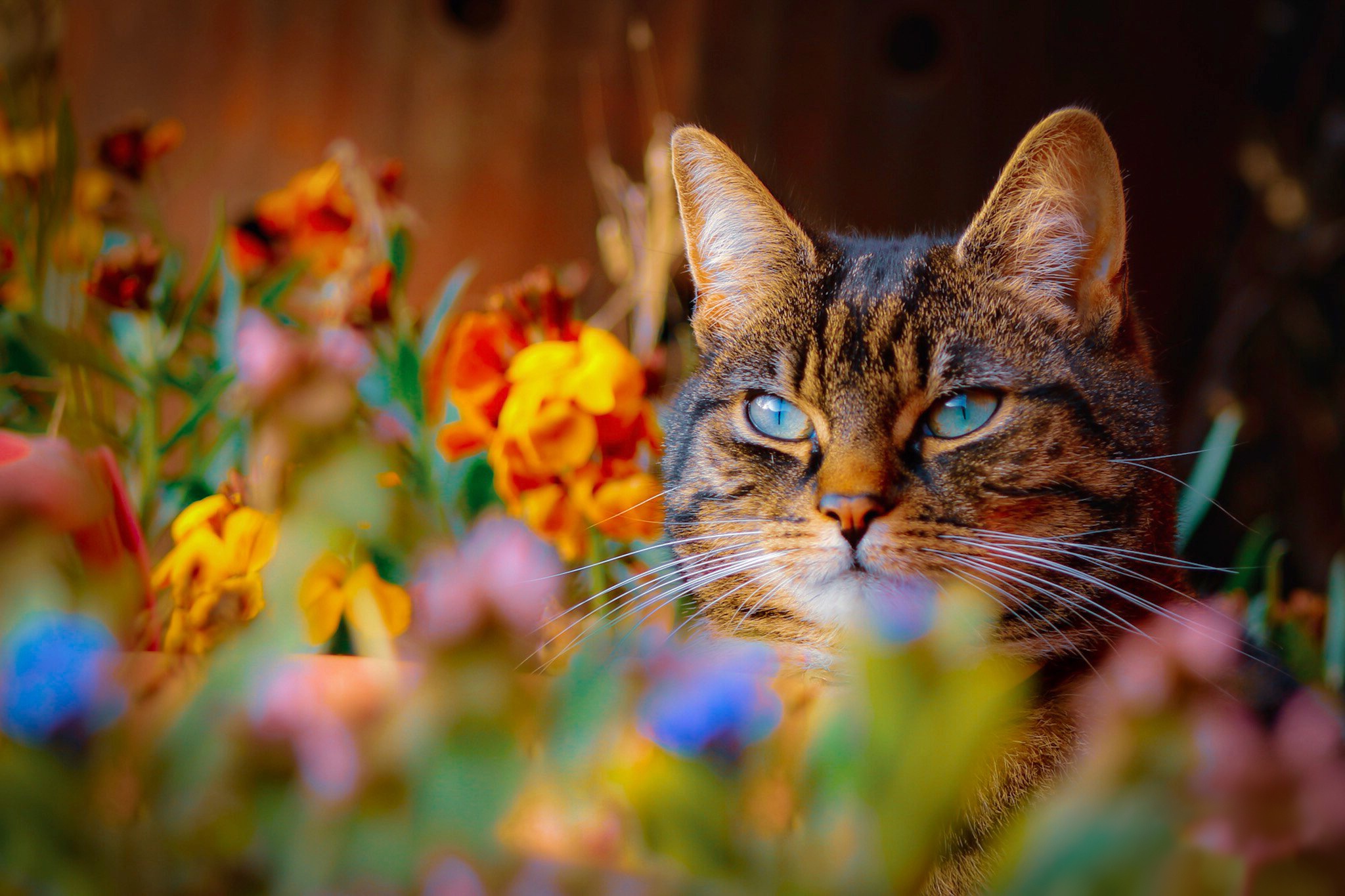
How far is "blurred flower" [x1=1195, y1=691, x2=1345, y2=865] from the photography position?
0.44 ft

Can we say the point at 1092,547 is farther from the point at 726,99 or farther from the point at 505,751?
the point at 726,99

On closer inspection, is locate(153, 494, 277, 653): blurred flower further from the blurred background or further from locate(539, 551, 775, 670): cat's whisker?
the blurred background

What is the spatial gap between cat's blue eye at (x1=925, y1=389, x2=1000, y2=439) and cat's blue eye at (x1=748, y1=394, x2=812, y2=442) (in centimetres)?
10

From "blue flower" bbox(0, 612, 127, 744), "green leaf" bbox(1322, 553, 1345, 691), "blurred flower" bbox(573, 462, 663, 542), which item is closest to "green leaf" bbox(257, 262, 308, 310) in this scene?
"blurred flower" bbox(573, 462, 663, 542)

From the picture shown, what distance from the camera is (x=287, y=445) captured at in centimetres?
22

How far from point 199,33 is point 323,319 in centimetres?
114

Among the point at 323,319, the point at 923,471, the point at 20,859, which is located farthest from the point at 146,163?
the point at 20,859

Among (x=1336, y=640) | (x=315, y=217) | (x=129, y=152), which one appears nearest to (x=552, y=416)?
(x=315, y=217)

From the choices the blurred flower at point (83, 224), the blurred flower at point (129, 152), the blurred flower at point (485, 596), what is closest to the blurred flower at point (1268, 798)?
the blurred flower at point (485, 596)

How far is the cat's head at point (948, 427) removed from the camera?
59 centimetres

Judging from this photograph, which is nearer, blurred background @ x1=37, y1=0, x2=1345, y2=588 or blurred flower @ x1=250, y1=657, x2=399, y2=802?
blurred flower @ x1=250, y1=657, x2=399, y2=802

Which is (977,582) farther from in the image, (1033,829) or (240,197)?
(240,197)

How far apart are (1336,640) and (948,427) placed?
429 millimetres

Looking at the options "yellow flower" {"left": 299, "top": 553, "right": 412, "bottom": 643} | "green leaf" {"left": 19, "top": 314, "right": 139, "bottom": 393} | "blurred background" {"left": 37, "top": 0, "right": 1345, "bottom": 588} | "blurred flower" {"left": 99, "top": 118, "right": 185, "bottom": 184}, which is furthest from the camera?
"blurred background" {"left": 37, "top": 0, "right": 1345, "bottom": 588}
